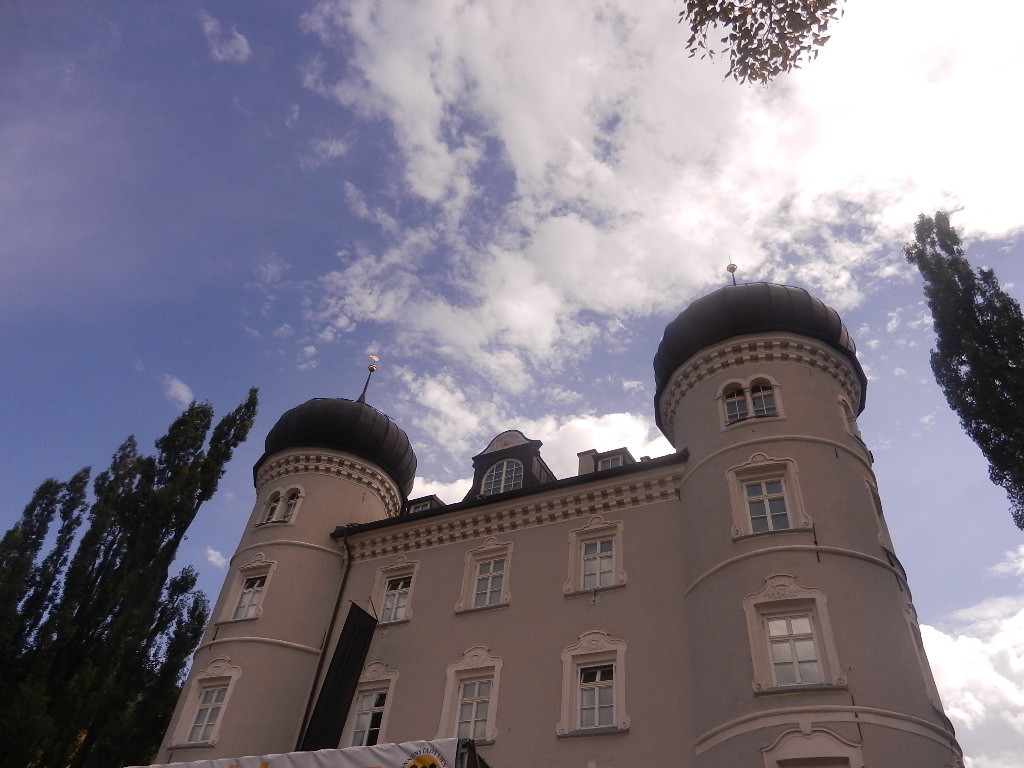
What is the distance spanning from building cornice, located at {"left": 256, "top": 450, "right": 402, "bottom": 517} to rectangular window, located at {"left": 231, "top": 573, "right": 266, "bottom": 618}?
3.57 metres

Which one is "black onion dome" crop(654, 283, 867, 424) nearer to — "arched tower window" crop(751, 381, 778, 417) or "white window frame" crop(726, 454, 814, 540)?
"arched tower window" crop(751, 381, 778, 417)

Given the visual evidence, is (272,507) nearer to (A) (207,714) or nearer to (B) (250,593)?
(B) (250,593)

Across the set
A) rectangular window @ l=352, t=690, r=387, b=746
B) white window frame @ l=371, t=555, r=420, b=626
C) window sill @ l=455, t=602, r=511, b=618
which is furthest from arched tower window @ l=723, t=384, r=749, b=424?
rectangular window @ l=352, t=690, r=387, b=746

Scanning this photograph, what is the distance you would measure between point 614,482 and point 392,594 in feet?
23.4

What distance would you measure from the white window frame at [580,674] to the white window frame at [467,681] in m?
1.70

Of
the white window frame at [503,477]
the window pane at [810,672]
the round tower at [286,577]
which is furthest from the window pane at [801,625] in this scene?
the round tower at [286,577]

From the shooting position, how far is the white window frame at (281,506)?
2352cm

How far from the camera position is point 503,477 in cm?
2298

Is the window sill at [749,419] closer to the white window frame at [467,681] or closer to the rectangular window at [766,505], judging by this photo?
the rectangular window at [766,505]

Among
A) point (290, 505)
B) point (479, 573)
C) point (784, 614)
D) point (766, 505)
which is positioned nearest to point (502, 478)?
point (479, 573)

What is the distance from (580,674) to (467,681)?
2.88 meters

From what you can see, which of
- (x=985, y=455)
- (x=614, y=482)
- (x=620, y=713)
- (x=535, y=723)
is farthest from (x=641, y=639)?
(x=985, y=455)

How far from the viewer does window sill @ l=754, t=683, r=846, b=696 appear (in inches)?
509

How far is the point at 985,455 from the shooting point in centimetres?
1908
